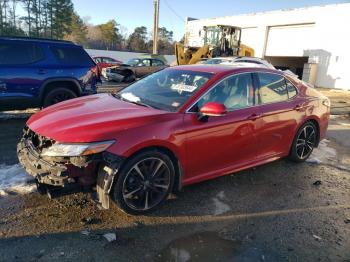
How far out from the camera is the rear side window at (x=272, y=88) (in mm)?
4996

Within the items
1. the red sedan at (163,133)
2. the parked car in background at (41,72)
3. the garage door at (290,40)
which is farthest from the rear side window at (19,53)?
the garage door at (290,40)

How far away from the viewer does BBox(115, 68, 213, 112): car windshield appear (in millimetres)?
4289

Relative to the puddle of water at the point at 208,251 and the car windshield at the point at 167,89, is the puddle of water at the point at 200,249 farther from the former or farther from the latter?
the car windshield at the point at 167,89

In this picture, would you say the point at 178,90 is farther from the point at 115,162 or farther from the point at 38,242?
the point at 38,242

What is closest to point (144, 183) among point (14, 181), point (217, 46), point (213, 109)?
point (213, 109)

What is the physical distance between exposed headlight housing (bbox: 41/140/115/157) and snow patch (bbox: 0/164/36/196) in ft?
3.75

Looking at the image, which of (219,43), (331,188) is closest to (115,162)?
(331,188)

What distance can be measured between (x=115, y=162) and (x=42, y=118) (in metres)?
1.28

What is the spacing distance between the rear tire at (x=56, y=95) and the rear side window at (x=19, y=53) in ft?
2.63

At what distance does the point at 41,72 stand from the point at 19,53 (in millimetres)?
596

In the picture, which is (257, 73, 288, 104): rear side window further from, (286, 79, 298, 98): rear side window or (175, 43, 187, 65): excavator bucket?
(175, 43, 187, 65): excavator bucket

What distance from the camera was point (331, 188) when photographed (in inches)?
200

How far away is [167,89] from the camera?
4.64 m

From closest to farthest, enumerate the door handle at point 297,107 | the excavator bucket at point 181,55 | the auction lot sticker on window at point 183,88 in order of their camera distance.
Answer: the auction lot sticker on window at point 183,88 → the door handle at point 297,107 → the excavator bucket at point 181,55
